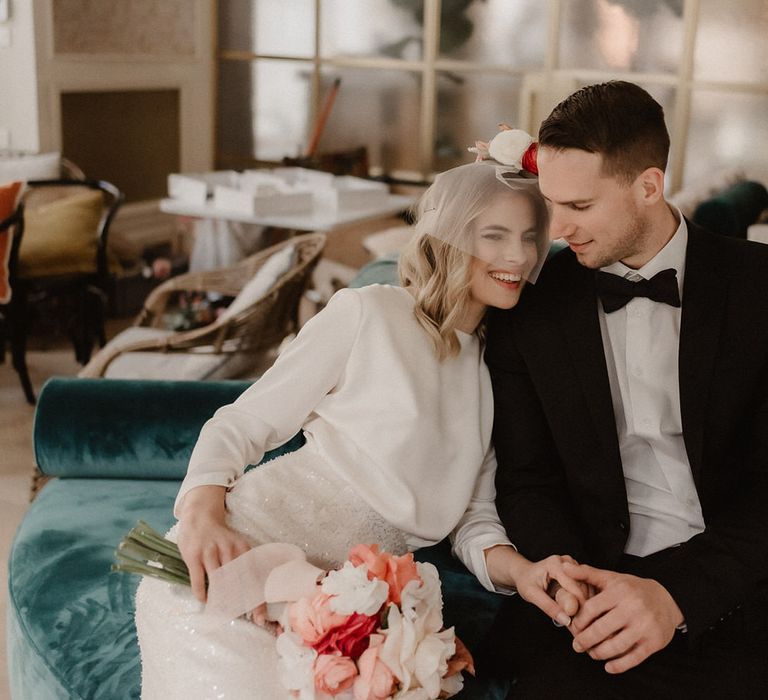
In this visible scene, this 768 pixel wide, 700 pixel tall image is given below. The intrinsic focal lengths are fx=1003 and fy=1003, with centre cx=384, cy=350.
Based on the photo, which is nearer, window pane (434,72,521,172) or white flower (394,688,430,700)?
white flower (394,688,430,700)

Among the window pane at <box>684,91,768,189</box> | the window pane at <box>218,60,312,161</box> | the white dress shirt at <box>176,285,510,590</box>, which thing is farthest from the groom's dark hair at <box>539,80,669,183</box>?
the window pane at <box>218,60,312,161</box>

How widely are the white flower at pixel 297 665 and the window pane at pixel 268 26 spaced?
19.1 ft

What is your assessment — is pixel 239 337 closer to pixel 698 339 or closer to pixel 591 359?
pixel 591 359

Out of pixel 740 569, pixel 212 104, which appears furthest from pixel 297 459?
pixel 212 104

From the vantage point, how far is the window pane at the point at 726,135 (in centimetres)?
533

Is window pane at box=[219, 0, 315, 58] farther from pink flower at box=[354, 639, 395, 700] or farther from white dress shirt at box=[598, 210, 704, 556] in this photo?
pink flower at box=[354, 639, 395, 700]

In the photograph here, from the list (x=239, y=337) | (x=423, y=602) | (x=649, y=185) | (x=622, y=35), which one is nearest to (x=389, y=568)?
(x=423, y=602)

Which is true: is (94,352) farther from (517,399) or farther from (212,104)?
(517,399)

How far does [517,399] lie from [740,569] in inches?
17.1

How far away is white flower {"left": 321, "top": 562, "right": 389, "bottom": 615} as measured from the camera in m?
1.15

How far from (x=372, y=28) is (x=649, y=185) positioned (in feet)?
16.8

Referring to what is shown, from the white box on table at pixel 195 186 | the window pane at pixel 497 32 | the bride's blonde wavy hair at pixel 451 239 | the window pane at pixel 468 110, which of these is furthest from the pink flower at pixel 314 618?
the window pane at pixel 497 32

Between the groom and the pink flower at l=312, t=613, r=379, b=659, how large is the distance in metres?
0.38

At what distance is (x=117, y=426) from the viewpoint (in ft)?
6.90
